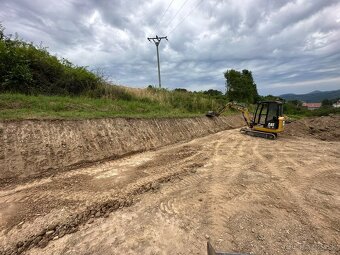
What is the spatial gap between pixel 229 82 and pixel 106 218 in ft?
89.7

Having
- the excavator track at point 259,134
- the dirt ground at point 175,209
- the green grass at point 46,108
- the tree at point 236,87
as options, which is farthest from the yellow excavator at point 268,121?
the tree at point 236,87

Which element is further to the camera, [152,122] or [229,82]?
[229,82]

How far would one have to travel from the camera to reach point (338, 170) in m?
7.06

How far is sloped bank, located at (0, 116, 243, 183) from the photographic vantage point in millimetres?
6258

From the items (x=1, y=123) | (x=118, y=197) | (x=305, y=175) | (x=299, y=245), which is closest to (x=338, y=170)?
(x=305, y=175)

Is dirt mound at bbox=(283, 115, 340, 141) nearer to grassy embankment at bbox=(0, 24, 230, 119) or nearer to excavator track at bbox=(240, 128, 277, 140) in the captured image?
excavator track at bbox=(240, 128, 277, 140)

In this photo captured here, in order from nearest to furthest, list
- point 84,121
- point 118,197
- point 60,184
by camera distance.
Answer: point 118,197 → point 60,184 → point 84,121

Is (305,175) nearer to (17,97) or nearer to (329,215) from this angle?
(329,215)

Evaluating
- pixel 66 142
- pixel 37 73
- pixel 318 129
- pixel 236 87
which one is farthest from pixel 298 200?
pixel 236 87

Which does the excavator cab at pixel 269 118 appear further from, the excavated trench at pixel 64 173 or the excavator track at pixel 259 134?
the excavated trench at pixel 64 173

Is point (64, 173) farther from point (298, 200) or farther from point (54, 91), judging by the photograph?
point (54, 91)

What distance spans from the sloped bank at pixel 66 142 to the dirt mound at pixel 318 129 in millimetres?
8618

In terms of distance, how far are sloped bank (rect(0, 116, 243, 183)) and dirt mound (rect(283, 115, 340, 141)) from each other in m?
8.62

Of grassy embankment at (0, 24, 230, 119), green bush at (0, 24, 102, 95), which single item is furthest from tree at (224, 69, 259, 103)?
green bush at (0, 24, 102, 95)
